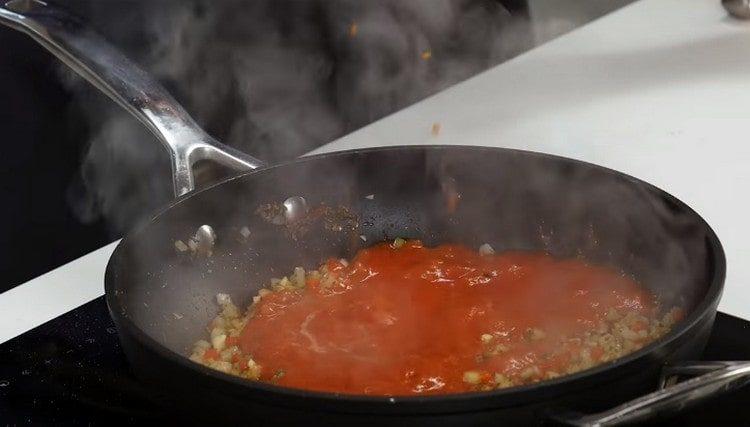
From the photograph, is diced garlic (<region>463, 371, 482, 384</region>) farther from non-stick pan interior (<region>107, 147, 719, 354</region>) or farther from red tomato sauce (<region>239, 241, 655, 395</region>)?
non-stick pan interior (<region>107, 147, 719, 354</region>)

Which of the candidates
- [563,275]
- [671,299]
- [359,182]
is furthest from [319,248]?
[671,299]

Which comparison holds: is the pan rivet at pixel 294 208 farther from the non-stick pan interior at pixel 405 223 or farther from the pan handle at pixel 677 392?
the pan handle at pixel 677 392

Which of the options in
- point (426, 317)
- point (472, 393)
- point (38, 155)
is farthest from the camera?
point (38, 155)

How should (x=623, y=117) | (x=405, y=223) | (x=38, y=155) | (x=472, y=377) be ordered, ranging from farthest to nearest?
1. (x=623, y=117)
2. (x=38, y=155)
3. (x=405, y=223)
4. (x=472, y=377)

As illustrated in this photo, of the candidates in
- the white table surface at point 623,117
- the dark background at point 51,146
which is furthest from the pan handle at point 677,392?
the dark background at point 51,146

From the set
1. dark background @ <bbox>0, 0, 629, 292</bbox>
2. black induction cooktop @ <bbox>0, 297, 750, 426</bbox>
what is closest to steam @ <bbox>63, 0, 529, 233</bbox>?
dark background @ <bbox>0, 0, 629, 292</bbox>

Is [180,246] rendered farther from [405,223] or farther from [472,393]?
[472,393]

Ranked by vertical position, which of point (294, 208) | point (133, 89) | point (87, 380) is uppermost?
point (133, 89)

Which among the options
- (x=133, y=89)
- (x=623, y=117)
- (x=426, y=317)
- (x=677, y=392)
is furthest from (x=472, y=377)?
(x=623, y=117)
